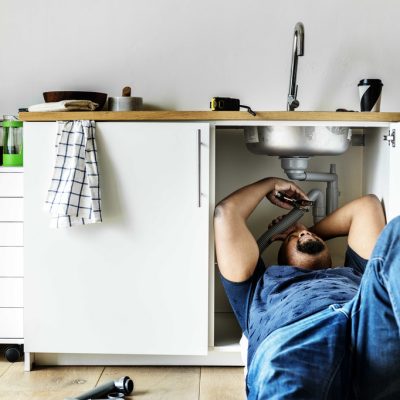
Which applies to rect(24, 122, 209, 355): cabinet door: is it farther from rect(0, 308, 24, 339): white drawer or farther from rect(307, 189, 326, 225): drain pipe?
rect(307, 189, 326, 225): drain pipe

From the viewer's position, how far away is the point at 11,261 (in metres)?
2.62

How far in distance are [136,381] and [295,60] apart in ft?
4.57

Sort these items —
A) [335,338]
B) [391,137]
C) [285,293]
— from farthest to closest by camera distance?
[391,137]
[285,293]
[335,338]

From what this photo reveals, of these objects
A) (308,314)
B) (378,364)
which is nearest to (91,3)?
(308,314)

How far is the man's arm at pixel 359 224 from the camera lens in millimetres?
2545

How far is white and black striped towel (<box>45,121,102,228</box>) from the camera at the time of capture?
8.10 feet

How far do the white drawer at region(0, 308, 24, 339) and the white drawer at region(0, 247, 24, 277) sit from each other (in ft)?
0.46

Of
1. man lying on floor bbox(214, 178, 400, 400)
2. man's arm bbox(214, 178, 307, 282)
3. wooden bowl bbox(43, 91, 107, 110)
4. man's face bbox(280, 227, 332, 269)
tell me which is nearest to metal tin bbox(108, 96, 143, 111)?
wooden bowl bbox(43, 91, 107, 110)

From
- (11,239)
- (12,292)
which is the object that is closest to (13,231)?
(11,239)

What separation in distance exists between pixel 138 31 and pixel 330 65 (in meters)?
0.84

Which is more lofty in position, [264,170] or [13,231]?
[264,170]

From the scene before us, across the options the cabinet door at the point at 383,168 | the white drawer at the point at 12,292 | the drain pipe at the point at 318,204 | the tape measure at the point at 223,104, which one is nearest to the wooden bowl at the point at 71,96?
the tape measure at the point at 223,104

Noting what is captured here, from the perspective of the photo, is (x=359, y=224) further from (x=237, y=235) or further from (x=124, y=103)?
(x=124, y=103)

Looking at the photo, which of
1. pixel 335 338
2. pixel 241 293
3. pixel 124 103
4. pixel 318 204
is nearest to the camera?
pixel 335 338
